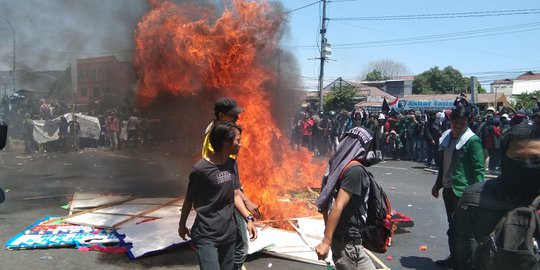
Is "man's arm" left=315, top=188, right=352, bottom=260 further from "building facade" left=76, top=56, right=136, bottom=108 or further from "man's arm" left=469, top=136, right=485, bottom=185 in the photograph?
"building facade" left=76, top=56, right=136, bottom=108

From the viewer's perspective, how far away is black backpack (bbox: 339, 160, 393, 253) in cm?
298

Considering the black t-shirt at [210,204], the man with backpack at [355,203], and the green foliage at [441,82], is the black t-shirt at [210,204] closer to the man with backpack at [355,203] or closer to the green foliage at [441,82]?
the man with backpack at [355,203]

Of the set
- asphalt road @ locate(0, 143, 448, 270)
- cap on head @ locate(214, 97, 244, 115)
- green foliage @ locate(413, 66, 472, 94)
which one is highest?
green foliage @ locate(413, 66, 472, 94)

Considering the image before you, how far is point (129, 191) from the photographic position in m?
9.23

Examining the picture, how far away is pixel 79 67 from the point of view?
38.6ft

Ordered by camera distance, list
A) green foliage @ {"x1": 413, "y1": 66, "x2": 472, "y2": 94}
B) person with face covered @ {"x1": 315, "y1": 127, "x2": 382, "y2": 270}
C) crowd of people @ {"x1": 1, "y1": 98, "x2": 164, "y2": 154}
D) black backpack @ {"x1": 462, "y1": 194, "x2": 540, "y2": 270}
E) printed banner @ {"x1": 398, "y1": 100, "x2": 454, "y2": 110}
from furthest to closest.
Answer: green foliage @ {"x1": 413, "y1": 66, "x2": 472, "y2": 94} → printed banner @ {"x1": 398, "y1": 100, "x2": 454, "y2": 110} → crowd of people @ {"x1": 1, "y1": 98, "x2": 164, "y2": 154} → person with face covered @ {"x1": 315, "y1": 127, "x2": 382, "y2": 270} → black backpack @ {"x1": 462, "y1": 194, "x2": 540, "y2": 270}

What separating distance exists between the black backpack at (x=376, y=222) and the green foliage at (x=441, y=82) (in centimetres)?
5581

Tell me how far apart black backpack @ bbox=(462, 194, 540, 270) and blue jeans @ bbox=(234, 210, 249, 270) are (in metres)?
2.22

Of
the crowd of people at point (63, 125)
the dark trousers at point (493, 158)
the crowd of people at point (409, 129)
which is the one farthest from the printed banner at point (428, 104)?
the crowd of people at point (63, 125)

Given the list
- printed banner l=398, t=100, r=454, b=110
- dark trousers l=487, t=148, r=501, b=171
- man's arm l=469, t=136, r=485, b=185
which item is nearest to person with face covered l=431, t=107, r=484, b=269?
man's arm l=469, t=136, r=485, b=185

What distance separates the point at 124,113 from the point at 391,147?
10.1m

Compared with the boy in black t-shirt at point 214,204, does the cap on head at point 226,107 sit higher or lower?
higher

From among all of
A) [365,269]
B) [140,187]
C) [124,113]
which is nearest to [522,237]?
[365,269]

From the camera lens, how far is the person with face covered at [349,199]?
2.89 meters
